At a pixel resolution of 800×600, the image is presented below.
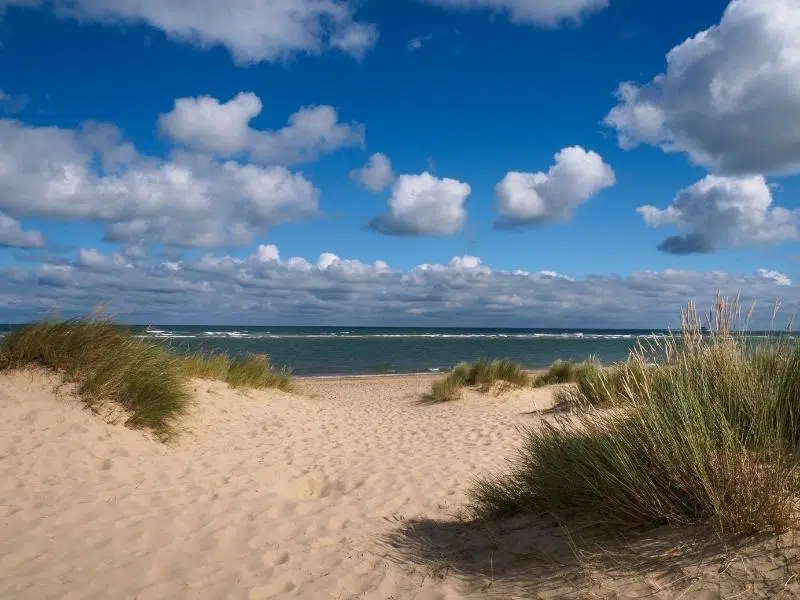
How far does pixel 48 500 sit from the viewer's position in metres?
5.56

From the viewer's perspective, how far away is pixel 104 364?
334 inches

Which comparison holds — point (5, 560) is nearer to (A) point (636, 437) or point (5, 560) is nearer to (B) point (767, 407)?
(A) point (636, 437)

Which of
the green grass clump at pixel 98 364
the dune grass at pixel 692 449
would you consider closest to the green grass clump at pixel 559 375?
the green grass clump at pixel 98 364

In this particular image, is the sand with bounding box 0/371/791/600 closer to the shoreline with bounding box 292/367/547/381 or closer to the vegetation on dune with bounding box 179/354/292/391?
the vegetation on dune with bounding box 179/354/292/391

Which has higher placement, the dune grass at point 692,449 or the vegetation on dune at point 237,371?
the dune grass at point 692,449

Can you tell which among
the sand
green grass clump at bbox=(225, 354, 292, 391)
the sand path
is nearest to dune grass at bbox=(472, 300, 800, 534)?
the sand

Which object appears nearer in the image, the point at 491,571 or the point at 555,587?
the point at 555,587

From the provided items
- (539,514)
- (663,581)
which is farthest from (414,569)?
(663,581)

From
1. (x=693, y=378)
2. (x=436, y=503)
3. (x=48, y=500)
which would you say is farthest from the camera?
(x=436, y=503)

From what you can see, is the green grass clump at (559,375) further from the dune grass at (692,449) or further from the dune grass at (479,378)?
the dune grass at (692,449)

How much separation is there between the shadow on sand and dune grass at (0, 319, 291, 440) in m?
5.60

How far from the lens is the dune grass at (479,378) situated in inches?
640

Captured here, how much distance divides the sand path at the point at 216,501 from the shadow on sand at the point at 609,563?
286 mm

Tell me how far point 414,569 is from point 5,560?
3108 millimetres
